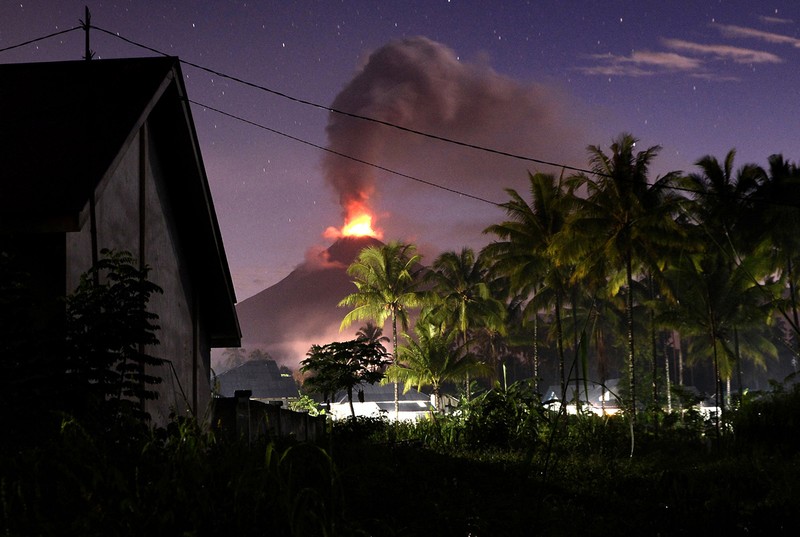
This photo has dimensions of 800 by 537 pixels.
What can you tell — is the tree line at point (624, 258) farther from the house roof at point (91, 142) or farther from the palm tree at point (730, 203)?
the house roof at point (91, 142)

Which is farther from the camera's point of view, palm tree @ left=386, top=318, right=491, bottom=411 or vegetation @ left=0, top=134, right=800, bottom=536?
palm tree @ left=386, top=318, right=491, bottom=411

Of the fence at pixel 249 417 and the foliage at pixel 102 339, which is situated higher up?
the foliage at pixel 102 339

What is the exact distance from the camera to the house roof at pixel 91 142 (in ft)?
24.3

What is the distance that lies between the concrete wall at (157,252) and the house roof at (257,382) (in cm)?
7817

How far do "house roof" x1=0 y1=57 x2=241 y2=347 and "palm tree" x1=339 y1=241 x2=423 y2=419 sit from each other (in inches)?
1671

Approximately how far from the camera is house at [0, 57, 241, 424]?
24.9 feet

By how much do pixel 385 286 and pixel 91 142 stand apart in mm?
47776

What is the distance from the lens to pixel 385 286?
56.0m

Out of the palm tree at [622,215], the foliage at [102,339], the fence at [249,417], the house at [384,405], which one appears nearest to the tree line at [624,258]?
the palm tree at [622,215]

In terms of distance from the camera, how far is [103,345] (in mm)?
7004

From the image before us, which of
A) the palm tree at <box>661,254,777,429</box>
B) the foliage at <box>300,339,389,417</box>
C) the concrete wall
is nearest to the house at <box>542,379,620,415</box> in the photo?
the concrete wall

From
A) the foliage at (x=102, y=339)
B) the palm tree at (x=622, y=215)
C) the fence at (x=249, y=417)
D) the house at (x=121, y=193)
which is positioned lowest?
the fence at (x=249, y=417)

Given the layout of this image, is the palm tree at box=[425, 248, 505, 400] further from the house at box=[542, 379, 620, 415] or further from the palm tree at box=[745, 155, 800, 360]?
the palm tree at box=[745, 155, 800, 360]

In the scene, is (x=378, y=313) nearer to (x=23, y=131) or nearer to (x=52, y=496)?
(x=23, y=131)
